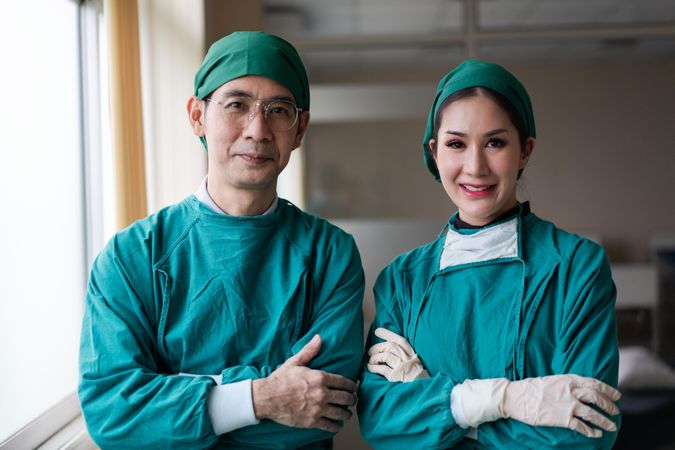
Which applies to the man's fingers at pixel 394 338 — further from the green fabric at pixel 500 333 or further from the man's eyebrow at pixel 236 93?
the man's eyebrow at pixel 236 93

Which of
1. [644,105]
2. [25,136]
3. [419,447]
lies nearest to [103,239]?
[25,136]

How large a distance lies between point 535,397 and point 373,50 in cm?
326

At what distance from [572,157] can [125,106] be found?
2.86 metres

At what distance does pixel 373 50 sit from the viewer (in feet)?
13.7

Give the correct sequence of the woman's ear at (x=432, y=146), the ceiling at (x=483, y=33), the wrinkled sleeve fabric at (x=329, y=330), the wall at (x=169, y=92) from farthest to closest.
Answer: the ceiling at (x=483, y=33), the wall at (x=169, y=92), the woman's ear at (x=432, y=146), the wrinkled sleeve fabric at (x=329, y=330)

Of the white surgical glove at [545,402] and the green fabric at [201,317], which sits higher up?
the green fabric at [201,317]

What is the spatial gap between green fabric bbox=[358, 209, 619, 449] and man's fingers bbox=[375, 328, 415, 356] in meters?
0.03

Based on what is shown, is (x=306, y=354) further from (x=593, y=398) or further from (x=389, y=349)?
(x=593, y=398)

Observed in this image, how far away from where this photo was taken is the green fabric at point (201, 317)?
1.30 meters

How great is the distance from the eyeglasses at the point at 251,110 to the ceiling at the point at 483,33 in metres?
2.77

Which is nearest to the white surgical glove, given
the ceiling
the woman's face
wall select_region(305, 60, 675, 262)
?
the woman's face

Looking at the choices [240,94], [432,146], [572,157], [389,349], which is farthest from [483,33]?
[389,349]

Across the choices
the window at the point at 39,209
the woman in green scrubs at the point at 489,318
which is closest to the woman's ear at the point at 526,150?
the woman in green scrubs at the point at 489,318

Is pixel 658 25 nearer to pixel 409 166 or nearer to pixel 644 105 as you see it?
pixel 644 105
